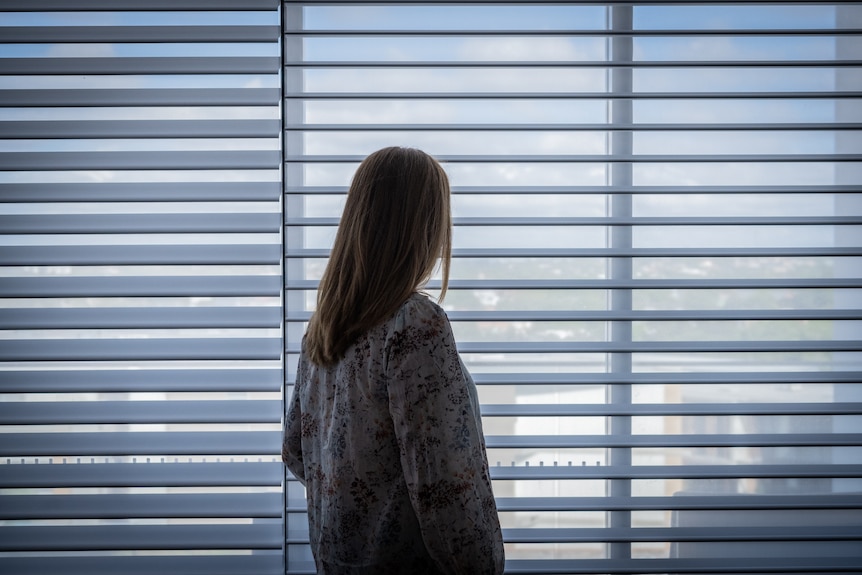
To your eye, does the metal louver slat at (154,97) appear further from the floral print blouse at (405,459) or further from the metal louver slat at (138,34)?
the floral print blouse at (405,459)

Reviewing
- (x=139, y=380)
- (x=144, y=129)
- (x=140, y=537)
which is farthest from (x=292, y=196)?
(x=140, y=537)

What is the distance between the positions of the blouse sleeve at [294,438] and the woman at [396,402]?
A: 177 millimetres

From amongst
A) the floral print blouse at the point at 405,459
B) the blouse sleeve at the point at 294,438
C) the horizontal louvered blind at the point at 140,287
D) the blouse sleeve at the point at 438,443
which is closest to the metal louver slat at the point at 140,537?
the horizontal louvered blind at the point at 140,287

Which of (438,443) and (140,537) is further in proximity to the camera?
(140,537)

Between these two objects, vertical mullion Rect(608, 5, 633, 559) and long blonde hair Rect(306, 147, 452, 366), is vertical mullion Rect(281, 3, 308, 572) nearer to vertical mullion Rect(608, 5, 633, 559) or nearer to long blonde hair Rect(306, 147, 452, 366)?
long blonde hair Rect(306, 147, 452, 366)

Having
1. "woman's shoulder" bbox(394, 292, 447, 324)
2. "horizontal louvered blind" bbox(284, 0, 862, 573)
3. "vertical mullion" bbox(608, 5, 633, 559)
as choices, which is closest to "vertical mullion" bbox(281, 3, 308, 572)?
"horizontal louvered blind" bbox(284, 0, 862, 573)

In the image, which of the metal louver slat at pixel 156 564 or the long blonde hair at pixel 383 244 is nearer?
the long blonde hair at pixel 383 244

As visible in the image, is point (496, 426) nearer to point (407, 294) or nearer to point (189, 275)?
point (407, 294)

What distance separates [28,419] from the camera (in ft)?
6.26

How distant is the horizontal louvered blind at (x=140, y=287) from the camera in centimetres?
191

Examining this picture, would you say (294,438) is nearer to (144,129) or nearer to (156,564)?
(156,564)

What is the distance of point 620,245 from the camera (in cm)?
195

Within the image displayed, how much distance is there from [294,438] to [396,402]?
0.44 meters

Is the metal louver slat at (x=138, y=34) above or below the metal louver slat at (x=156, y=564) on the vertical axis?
above
